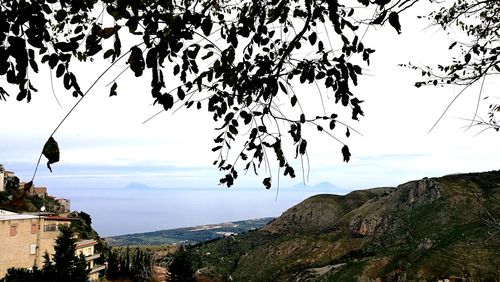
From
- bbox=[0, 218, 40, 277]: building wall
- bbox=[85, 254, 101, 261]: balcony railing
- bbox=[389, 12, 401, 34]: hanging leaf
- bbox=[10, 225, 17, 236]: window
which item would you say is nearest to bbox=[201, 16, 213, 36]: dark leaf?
bbox=[389, 12, 401, 34]: hanging leaf

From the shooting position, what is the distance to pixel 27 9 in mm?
2545

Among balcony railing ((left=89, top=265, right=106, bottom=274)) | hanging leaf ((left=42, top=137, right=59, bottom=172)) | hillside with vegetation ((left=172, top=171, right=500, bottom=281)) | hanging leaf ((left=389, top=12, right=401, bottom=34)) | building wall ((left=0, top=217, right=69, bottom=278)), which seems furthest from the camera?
hillside with vegetation ((left=172, top=171, right=500, bottom=281))

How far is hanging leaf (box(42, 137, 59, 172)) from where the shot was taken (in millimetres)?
2254

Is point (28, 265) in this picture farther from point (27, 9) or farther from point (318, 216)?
point (318, 216)

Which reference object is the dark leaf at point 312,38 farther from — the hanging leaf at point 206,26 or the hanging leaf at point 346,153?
the hanging leaf at point 206,26

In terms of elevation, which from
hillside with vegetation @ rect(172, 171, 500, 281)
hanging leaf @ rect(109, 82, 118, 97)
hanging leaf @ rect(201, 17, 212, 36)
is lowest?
hillside with vegetation @ rect(172, 171, 500, 281)

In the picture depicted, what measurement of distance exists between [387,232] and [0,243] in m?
64.5

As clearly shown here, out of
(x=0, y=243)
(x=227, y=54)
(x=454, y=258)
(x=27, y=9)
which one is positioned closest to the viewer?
(x=27, y=9)

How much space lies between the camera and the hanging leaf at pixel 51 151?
2254 millimetres

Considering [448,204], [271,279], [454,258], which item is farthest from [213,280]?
[448,204]

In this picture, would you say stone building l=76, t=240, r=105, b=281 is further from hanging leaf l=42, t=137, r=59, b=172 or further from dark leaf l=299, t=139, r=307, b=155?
hanging leaf l=42, t=137, r=59, b=172

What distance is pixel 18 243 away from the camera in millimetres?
33500

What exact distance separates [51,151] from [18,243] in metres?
36.7

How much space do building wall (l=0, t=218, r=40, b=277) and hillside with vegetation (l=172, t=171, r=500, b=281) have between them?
122ft
